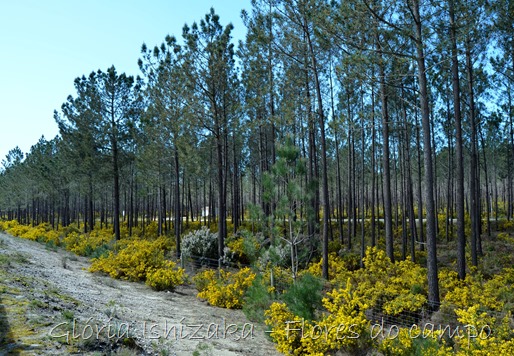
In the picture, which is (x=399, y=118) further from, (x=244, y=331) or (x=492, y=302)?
(x=244, y=331)

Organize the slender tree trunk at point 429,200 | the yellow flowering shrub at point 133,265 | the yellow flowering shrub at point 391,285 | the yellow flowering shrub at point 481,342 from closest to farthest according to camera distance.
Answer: the yellow flowering shrub at point 481,342 < the slender tree trunk at point 429,200 < the yellow flowering shrub at point 391,285 < the yellow flowering shrub at point 133,265

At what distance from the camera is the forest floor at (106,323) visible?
17.0 ft

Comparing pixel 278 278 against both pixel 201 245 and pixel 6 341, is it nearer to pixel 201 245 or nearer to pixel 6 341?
pixel 201 245

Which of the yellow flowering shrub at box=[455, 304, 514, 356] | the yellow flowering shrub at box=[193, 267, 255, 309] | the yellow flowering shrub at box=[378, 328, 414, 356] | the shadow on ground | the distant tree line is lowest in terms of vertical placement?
the yellow flowering shrub at box=[193, 267, 255, 309]

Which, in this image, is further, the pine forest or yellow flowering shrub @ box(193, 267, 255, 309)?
yellow flowering shrub @ box(193, 267, 255, 309)

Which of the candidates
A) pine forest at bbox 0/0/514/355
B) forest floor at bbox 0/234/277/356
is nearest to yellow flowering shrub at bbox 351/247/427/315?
pine forest at bbox 0/0/514/355

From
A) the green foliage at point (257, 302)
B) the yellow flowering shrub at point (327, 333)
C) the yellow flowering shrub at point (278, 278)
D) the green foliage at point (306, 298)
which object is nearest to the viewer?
the yellow flowering shrub at point (327, 333)

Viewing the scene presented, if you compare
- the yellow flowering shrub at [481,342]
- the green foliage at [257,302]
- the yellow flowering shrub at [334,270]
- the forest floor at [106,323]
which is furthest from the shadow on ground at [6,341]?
the yellow flowering shrub at [334,270]

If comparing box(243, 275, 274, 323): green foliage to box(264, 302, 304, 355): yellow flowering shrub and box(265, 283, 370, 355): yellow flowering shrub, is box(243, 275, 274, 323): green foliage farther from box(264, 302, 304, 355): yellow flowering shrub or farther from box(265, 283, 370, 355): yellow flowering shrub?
box(265, 283, 370, 355): yellow flowering shrub

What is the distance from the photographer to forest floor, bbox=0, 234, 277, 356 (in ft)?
17.0

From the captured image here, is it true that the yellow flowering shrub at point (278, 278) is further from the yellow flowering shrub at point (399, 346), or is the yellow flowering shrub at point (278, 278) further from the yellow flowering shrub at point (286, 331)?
the yellow flowering shrub at point (399, 346)

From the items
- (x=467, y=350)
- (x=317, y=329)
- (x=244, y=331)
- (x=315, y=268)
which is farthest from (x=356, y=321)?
(x=315, y=268)

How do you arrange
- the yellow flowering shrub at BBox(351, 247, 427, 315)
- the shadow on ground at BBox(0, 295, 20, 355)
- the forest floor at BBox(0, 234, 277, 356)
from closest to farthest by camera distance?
the shadow on ground at BBox(0, 295, 20, 355) < the forest floor at BBox(0, 234, 277, 356) < the yellow flowering shrub at BBox(351, 247, 427, 315)

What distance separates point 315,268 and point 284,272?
2.61 meters
